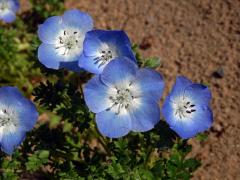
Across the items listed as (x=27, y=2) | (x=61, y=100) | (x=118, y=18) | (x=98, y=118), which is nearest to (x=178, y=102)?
(x=98, y=118)

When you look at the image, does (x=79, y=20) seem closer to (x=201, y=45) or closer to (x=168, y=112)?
(x=168, y=112)

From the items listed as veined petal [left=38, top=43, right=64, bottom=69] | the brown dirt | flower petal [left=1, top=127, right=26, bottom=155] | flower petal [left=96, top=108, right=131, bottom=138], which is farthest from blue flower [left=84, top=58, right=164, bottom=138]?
the brown dirt

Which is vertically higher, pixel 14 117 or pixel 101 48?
pixel 101 48

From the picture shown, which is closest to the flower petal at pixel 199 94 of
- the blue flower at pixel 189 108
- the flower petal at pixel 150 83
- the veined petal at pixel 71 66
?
the blue flower at pixel 189 108

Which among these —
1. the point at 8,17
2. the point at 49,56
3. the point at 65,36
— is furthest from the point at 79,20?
the point at 8,17

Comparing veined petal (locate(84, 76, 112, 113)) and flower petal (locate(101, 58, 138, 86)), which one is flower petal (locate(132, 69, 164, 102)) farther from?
veined petal (locate(84, 76, 112, 113))

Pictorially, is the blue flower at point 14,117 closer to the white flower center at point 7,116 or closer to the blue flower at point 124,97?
the white flower center at point 7,116
